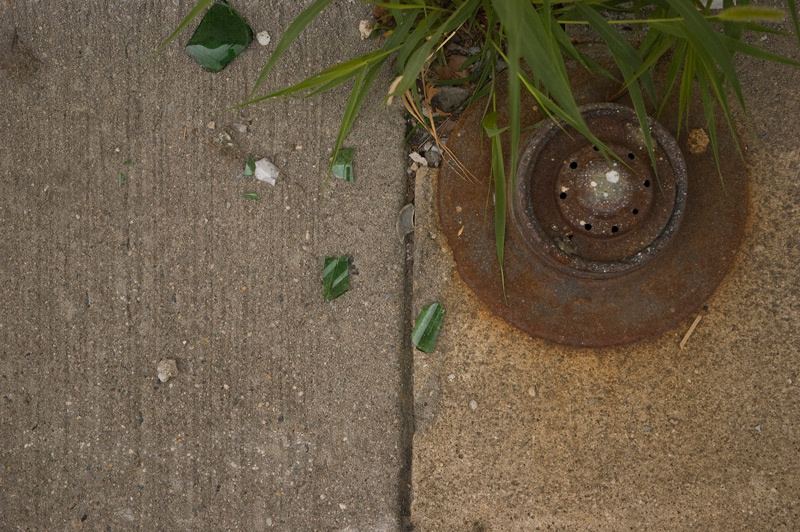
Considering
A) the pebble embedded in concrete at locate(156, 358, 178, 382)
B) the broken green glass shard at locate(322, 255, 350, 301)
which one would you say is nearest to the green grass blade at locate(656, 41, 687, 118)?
the broken green glass shard at locate(322, 255, 350, 301)

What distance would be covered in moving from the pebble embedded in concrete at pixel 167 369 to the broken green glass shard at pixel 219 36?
3.06 ft

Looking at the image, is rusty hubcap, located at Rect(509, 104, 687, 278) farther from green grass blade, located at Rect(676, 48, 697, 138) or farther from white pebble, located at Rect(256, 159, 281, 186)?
white pebble, located at Rect(256, 159, 281, 186)

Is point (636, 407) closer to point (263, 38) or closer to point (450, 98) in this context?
point (450, 98)

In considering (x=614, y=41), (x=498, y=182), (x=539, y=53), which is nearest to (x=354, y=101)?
(x=498, y=182)

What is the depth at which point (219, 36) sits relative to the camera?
5.57ft

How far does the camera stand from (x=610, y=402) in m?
1.61

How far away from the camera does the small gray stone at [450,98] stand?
165 centimetres

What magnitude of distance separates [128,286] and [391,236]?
2.82 feet

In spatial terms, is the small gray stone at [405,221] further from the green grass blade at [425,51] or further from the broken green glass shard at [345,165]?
the green grass blade at [425,51]

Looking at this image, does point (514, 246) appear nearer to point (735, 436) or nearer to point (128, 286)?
point (735, 436)

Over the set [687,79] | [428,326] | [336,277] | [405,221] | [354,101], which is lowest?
[428,326]

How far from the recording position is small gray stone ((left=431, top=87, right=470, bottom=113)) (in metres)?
1.65

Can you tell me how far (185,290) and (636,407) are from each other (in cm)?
142

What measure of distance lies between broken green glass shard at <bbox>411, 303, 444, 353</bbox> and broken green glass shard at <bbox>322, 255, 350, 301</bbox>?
251 mm
